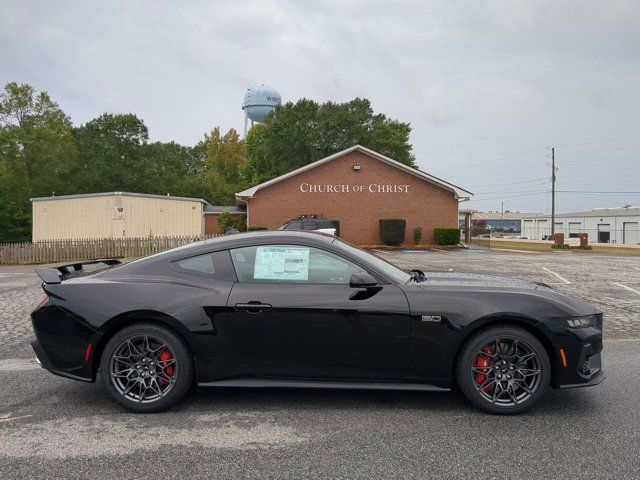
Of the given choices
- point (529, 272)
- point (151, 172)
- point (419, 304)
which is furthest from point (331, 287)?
point (151, 172)

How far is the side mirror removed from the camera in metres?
3.90

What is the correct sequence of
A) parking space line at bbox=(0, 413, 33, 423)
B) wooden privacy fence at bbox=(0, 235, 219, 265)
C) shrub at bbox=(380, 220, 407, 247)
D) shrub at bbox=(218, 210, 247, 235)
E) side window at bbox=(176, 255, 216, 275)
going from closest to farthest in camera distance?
parking space line at bbox=(0, 413, 33, 423) → side window at bbox=(176, 255, 216, 275) → wooden privacy fence at bbox=(0, 235, 219, 265) → shrub at bbox=(380, 220, 407, 247) → shrub at bbox=(218, 210, 247, 235)

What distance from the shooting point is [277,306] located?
3.92 meters

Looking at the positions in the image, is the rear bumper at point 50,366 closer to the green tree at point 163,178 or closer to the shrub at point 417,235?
the shrub at point 417,235

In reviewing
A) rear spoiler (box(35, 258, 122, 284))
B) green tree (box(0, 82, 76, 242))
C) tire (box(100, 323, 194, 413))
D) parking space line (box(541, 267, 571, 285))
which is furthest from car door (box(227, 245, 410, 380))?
green tree (box(0, 82, 76, 242))

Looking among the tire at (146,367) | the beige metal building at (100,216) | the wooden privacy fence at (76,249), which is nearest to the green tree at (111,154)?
the beige metal building at (100,216)

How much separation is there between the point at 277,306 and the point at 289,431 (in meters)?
0.92

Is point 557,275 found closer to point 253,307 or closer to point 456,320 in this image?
point 456,320

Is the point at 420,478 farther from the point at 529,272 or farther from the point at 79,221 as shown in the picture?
the point at 79,221

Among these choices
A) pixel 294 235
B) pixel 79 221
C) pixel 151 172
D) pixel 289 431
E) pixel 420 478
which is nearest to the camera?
pixel 420 478

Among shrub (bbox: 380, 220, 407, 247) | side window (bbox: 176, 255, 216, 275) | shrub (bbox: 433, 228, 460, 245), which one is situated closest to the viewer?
side window (bbox: 176, 255, 216, 275)

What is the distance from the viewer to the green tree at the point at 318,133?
50.1 meters

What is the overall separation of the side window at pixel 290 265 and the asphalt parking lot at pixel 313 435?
3.45ft

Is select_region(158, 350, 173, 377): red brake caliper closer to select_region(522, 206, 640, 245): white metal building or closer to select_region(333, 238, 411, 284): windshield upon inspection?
select_region(333, 238, 411, 284): windshield
